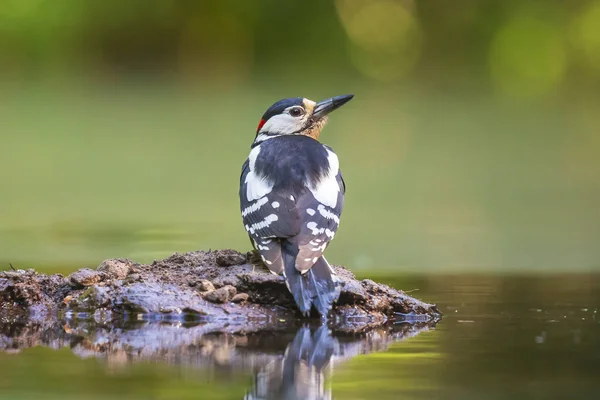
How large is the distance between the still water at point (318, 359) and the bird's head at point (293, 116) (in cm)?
140

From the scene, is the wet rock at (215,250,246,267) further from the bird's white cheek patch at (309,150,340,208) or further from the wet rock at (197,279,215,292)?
the bird's white cheek patch at (309,150,340,208)

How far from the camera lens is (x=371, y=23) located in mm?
22625

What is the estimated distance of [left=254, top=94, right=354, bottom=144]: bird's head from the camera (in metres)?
6.64

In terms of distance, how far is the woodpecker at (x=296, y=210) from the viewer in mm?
5301

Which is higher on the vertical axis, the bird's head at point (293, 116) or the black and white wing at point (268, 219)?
the bird's head at point (293, 116)

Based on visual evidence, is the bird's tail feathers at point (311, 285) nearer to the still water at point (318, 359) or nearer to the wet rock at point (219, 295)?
the still water at point (318, 359)

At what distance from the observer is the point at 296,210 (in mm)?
5492

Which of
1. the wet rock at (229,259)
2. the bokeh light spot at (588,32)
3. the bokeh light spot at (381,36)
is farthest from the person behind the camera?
the bokeh light spot at (381,36)

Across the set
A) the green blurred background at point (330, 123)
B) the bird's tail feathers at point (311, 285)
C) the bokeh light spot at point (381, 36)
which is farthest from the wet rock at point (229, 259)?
the bokeh light spot at point (381, 36)

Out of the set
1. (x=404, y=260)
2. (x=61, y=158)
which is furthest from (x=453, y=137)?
(x=404, y=260)

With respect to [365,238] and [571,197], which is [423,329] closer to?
[365,238]

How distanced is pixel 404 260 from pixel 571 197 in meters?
3.60

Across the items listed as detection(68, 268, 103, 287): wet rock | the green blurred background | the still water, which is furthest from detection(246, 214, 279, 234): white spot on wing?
the green blurred background

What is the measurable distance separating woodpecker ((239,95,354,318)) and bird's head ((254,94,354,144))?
→ 369 mm
